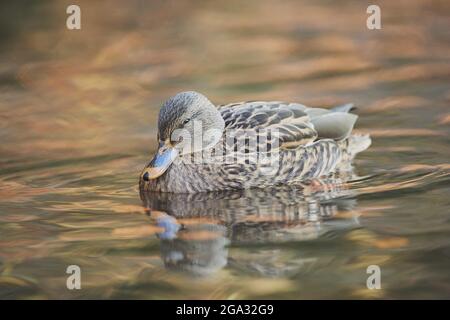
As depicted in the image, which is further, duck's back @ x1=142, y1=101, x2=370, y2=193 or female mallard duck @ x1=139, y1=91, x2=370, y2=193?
duck's back @ x1=142, y1=101, x2=370, y2=193

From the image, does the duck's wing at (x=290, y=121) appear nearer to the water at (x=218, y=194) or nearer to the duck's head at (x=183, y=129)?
the duck's head at (x=183, y=129)

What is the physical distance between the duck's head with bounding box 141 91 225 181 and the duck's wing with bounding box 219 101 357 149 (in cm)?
21

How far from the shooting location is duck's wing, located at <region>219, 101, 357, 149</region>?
8984mm

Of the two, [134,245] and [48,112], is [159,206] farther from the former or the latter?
[48,112]

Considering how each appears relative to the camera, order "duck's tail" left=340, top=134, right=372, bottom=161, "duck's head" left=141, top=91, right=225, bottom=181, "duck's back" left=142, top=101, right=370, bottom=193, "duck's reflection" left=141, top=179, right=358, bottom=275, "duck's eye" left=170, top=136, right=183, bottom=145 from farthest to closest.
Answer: "duck's tail" left=340, top=134, right=372, bottom=161 < "duck's back" left=142, top=101, right=370, bottom=193 < "duck's eye" left=170, top=136, right=183, bottom=145 < "duck's head" left=141, top=91, right=225, bottom=181 < "duck's reflection" left=141, top=179, right=358, bottom=275

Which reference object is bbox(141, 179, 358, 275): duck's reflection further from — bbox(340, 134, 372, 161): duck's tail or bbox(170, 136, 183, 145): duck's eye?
bbox(340, 134, 372, 161): duck's tail

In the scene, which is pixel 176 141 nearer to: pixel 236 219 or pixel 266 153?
pixel 266 153

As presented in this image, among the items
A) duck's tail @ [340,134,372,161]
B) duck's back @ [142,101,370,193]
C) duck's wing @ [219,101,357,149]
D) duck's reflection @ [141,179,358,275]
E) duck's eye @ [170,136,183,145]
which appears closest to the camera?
duck's reflection @ [141,179,358,275]

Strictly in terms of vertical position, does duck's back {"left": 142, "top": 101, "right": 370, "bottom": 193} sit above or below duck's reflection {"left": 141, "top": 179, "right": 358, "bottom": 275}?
above

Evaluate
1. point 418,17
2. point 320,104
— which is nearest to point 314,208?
point 320,104

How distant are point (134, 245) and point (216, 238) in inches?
25.3

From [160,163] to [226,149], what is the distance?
68cm

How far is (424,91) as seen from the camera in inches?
458

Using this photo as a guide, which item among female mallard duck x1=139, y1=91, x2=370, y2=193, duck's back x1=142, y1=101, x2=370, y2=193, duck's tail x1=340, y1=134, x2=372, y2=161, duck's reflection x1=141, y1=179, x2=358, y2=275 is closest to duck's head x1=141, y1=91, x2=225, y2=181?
female mallard duck x1=139, y1=91, x2=370, y2=193
